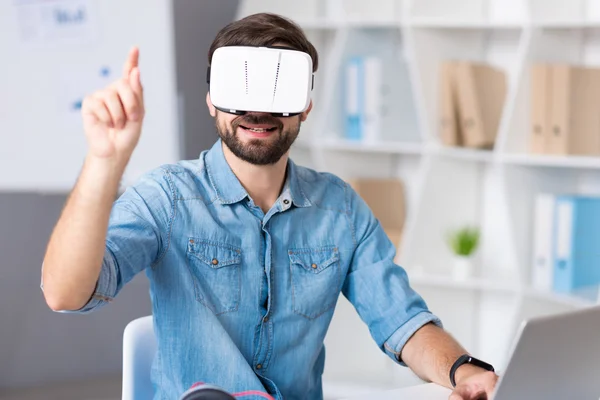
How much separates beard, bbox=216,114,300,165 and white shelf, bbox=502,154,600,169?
1472 millimetres

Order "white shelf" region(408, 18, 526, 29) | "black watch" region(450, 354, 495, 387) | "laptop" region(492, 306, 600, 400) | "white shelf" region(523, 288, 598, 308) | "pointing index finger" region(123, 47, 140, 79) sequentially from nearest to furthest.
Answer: "laptop" region(492, 306, 600, 400) → "pointing index finger" region(123, 47, 140, 79) → "black watch" region(450, 354, 495, 387) → "white shelf" region(523, 288, 598, 308) → "white shelf" region(408, 18, 526, 29)

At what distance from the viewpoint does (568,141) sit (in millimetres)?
2854

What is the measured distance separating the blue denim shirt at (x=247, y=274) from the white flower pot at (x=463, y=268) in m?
1.45

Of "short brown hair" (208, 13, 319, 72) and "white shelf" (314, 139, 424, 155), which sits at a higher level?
"short brown hair" (208, 13, 319, 72)

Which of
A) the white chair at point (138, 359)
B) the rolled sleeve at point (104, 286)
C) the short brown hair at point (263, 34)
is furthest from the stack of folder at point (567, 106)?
the rolled sleeve at point (104, 286)

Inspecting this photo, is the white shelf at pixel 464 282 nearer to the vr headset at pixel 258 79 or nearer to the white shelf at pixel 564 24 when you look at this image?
the white shelf at pixel 564 24

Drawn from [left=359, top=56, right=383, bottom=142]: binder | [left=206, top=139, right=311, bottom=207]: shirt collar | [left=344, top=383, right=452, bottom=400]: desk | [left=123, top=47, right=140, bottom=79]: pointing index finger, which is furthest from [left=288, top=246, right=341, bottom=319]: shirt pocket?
[left=359, top=56, right=383, bottom=142]: binder

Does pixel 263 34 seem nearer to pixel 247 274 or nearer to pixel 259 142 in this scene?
pixel 259 142

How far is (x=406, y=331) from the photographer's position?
169 cm

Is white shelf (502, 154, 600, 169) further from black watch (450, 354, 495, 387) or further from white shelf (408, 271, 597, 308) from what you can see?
black watch (450, 354, 495, 387)

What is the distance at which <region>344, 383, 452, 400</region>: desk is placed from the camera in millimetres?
1409

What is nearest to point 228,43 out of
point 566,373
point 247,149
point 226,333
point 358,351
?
point 247,149

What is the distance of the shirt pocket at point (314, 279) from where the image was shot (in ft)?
5.52

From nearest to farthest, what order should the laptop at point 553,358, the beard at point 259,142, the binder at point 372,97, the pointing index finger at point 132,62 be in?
the laptop at point 553,358 < the pointing index finger at point 132,62 < the beard at point 259,142 < the binder at point 372,97
